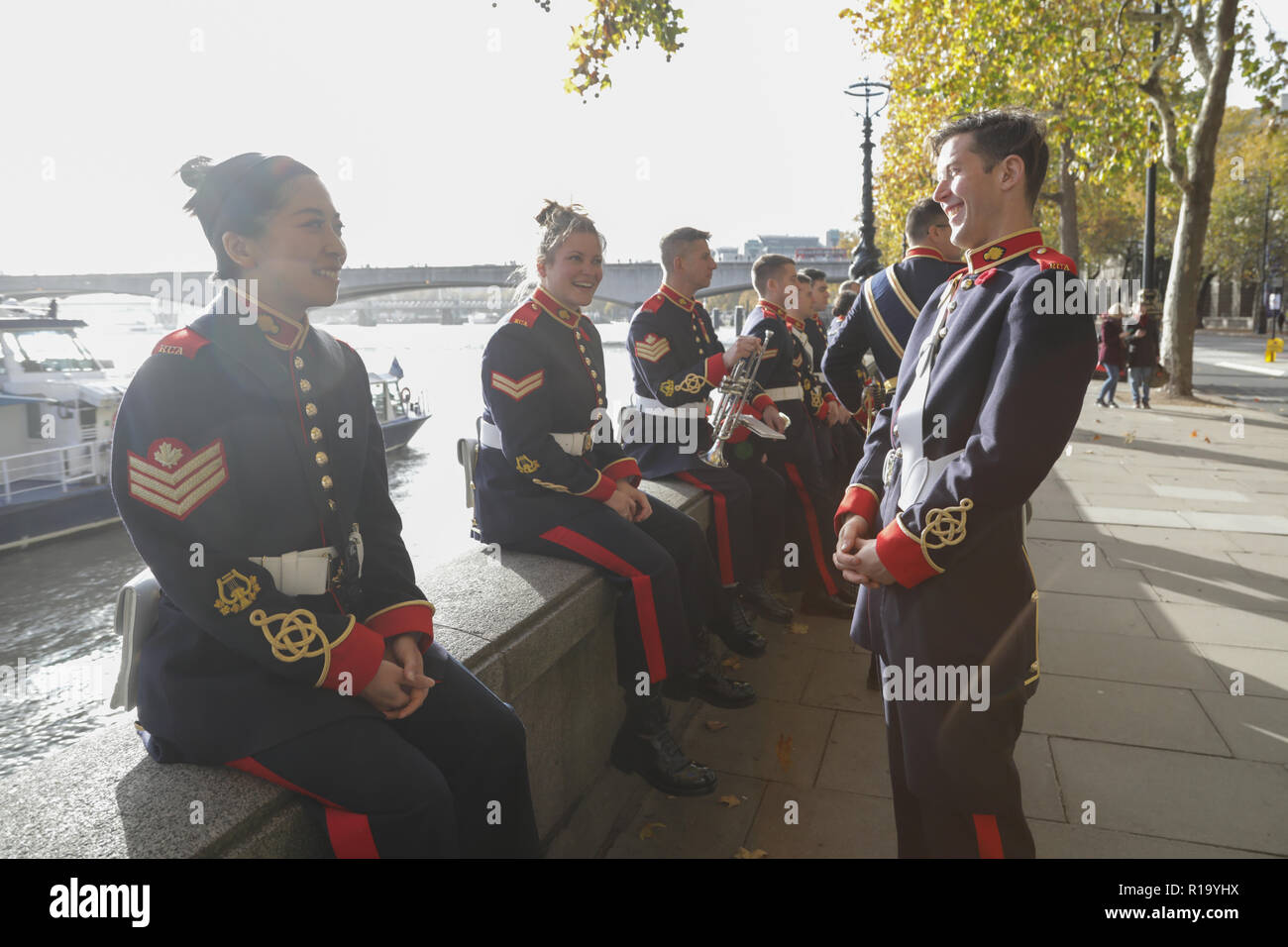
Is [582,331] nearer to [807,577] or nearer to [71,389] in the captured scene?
[807,577]

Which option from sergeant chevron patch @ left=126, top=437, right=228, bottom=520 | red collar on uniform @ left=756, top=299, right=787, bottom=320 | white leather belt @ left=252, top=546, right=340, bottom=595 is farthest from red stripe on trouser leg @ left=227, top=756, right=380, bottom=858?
red collar on uniform @ left=756, top=299, right=787, bottom=320

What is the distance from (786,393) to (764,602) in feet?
4.80

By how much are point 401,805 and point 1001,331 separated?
1.72 metres

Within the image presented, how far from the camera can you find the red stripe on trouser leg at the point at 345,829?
1880mm

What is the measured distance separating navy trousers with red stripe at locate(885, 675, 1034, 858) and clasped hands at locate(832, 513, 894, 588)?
308 millimetres

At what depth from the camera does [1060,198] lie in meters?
21.9

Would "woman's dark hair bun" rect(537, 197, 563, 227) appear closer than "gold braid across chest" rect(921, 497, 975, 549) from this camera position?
No

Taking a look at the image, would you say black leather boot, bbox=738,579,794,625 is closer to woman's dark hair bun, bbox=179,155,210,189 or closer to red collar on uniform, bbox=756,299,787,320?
red collar on uniform, bbox=756,299,787,320

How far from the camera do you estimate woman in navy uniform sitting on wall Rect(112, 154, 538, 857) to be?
1938 millimetres

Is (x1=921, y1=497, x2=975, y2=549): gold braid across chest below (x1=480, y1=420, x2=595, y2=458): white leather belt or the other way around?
below

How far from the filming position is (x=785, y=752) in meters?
3.73

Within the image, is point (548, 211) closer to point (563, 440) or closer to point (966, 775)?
point (563, 440)

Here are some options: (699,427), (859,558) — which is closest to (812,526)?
(699,427)

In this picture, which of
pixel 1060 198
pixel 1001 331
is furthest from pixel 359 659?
pixel 1060 198
